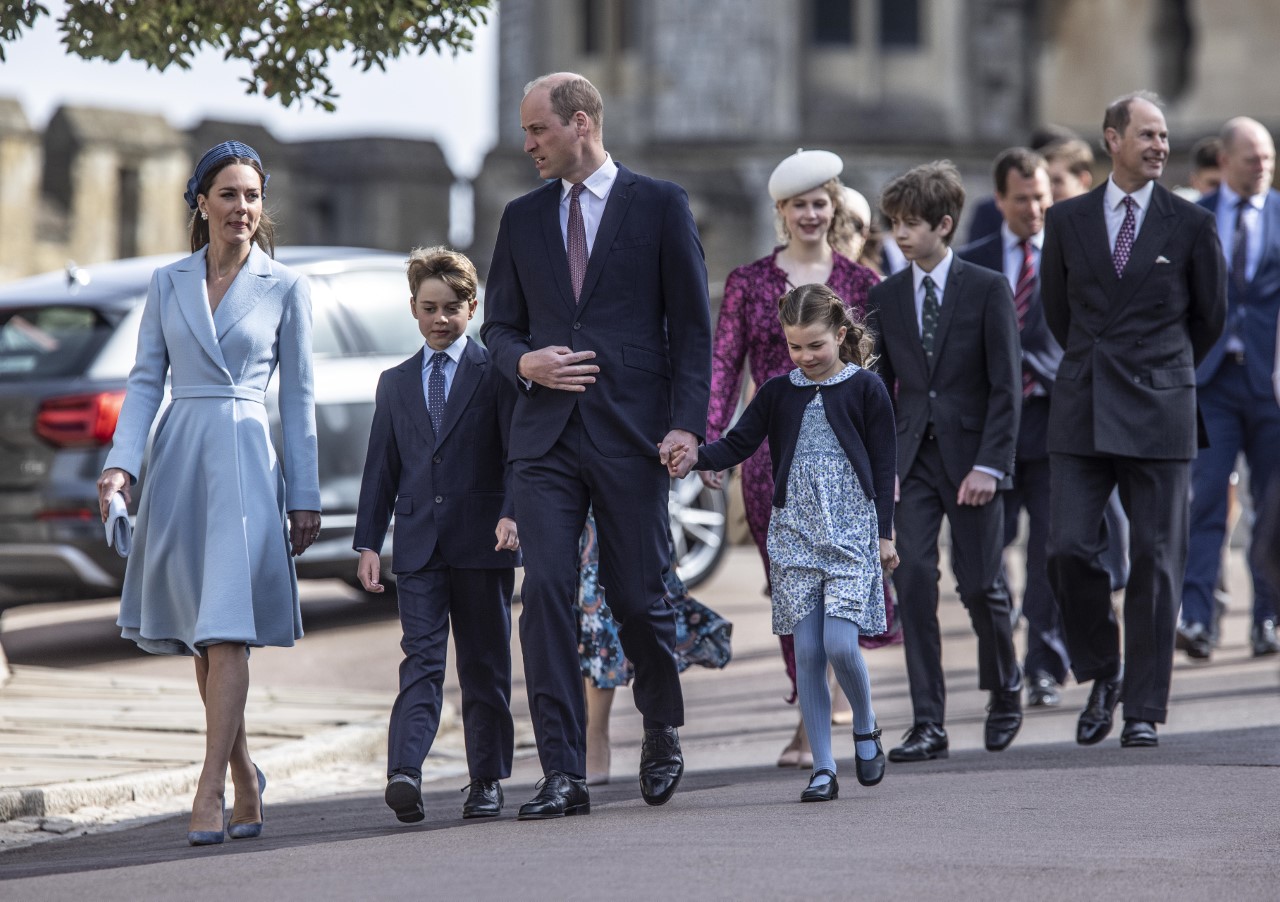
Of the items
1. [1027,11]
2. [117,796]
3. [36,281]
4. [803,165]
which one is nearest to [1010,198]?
[803,165]

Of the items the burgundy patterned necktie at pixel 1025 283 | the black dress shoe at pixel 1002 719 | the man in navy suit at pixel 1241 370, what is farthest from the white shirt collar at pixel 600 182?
the man in navy suit at pixel 1241 370

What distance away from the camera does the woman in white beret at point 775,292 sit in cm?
784

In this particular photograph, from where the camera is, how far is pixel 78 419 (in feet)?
33.7

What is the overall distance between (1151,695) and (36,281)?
6172 millimetres

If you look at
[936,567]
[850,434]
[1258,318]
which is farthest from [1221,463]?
[850,434]

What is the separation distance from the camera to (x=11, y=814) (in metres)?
7.01

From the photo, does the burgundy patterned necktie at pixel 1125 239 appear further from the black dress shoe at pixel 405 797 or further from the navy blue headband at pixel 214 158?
the black dress shoe at pixel 405 797

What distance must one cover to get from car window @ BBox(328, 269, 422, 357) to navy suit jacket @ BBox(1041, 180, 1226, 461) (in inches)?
181

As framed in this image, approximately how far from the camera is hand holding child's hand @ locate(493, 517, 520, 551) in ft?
21.1

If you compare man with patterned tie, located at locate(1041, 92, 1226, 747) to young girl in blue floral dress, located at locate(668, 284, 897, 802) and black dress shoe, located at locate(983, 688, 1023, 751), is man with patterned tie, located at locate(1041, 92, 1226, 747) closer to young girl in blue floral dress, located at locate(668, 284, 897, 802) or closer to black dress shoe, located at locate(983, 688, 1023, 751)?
black dress shoe, located at locate(983, 688, 1023, 751)

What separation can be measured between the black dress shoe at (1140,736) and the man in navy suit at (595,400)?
1825 millimetres

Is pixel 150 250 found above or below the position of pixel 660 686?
above

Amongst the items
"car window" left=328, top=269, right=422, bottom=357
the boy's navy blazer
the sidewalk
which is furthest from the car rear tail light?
the boy's navy blazer

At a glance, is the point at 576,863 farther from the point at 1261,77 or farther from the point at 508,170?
the point at 1261,77
